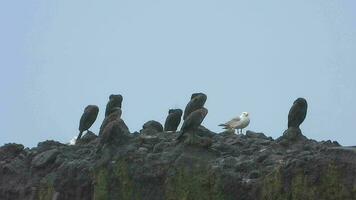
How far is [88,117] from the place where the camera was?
27766 mm

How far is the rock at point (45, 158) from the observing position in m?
25.3

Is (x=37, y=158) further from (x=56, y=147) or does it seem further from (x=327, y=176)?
(x=327, y=176)

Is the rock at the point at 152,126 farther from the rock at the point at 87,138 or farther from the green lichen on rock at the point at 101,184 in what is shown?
the green lichen on rock at the point at 101,184

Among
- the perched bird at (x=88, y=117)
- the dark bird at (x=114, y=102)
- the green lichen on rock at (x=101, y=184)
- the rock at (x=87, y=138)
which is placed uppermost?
the dark bird at (x=114, y=102)

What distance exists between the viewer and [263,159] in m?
21.0

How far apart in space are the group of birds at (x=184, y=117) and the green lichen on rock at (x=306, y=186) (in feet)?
10.4

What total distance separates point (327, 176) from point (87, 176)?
7.29 m

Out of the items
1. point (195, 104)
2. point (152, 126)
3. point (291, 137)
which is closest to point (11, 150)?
point (152, 126)

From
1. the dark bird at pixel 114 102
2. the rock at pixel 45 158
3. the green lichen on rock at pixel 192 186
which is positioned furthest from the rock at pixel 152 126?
the green lichen on rock at pixel 192 186

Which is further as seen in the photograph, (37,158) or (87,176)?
(37,158)

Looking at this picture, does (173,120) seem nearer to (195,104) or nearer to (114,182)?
(195,104)

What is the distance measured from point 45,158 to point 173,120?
394cm

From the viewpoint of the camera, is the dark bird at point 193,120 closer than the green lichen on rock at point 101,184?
Yes

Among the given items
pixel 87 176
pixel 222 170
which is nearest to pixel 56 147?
pixel 87 176
